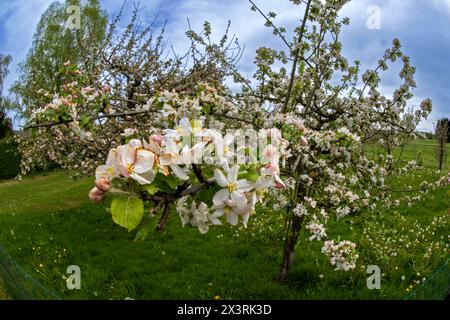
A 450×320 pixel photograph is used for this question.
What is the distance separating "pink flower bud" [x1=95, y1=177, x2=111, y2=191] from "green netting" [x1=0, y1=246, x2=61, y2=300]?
2.49 m

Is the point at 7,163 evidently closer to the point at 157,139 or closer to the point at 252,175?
the point at 157,139

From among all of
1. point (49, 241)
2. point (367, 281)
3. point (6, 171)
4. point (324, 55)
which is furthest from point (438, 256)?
point (6, 171)

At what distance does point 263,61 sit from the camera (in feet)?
19.7

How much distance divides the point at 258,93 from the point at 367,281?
101 inches

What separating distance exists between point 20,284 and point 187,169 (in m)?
3.18

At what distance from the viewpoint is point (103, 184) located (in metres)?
1.98

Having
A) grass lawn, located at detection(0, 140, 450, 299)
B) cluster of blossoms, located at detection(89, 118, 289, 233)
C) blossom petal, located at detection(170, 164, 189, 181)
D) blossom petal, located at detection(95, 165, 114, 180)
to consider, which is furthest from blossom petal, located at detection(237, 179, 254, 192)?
grass lawn, located at detection(0, 140, 450, 299)

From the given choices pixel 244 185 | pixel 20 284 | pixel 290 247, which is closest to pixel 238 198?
pixel 244 185

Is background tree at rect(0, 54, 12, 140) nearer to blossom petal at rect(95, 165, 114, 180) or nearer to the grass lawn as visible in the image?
the grass lawn

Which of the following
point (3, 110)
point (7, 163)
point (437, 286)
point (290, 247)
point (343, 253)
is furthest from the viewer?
point (3, 110)

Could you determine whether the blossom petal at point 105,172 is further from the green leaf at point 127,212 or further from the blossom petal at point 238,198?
the blossom petal at point 238,198

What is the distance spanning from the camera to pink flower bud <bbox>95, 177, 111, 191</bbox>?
1.97 meters
